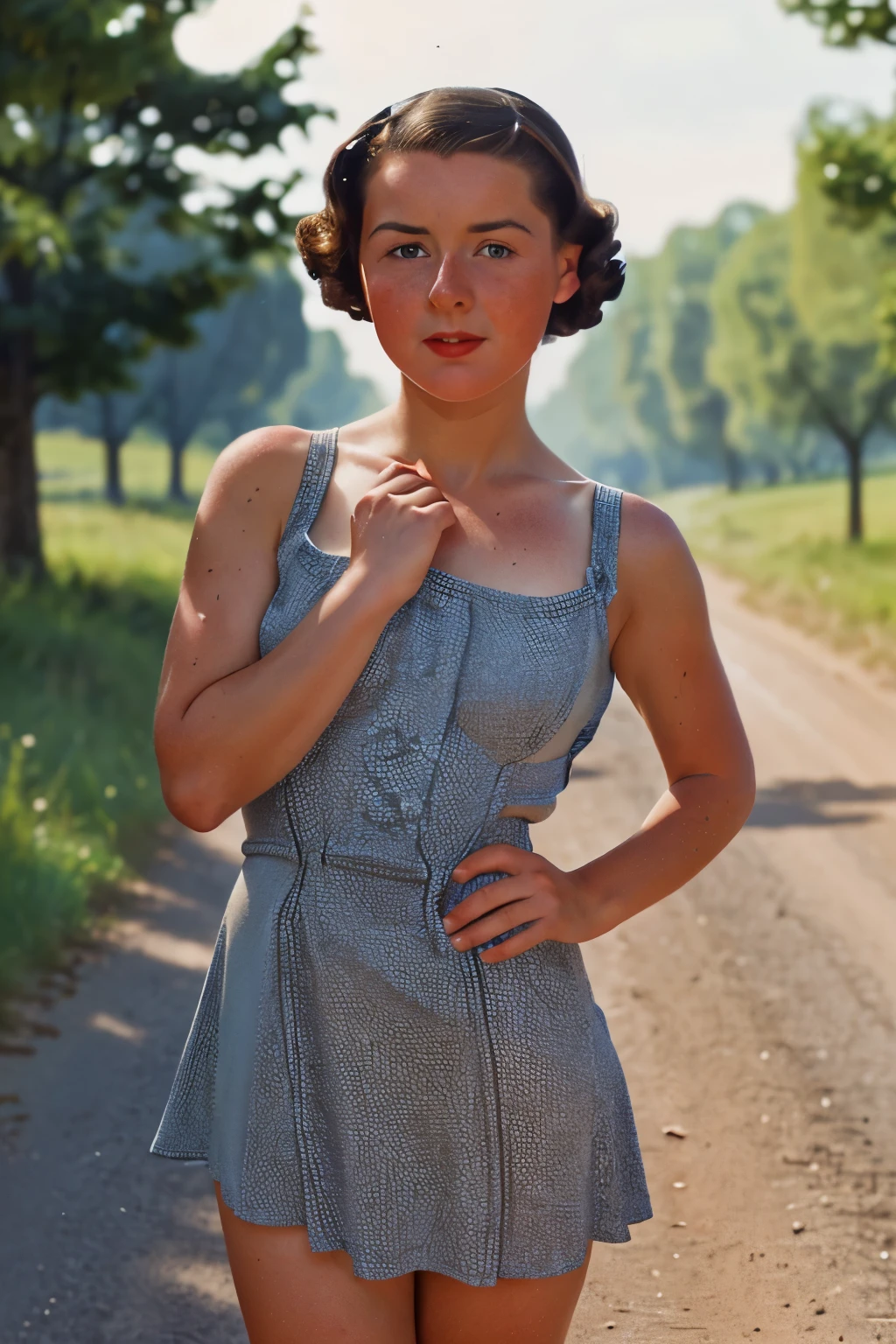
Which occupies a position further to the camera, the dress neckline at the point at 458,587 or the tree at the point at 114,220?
Answer: the tree at the point at 114,220

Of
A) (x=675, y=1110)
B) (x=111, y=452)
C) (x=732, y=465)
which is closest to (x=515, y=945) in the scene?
(x=675, y=1110)

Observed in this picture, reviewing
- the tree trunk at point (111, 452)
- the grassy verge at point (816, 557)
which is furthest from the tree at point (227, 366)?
the grassy verge at point (816, 557)

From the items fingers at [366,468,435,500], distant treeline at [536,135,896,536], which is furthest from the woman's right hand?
distant treeline at [536,135,896,536]

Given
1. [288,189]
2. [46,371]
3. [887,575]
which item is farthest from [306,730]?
[887,575]

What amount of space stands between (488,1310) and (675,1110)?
3.35m

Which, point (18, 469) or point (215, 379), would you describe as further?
point (215, 379)

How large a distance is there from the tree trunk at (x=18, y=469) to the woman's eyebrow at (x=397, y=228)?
1377 centimetres

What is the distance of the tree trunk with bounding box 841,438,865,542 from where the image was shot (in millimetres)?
30016

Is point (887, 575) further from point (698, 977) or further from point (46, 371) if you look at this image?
point (698, 977)

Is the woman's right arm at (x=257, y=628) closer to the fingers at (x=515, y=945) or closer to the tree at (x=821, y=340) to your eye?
the fingers at (x=515, y=945)

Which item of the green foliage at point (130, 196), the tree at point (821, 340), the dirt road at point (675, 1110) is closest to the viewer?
the dirt road at point (675, 1110)

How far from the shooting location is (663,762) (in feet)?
6.95

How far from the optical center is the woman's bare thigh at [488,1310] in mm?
1972

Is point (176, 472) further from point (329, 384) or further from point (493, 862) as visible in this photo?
point (329, 384)
